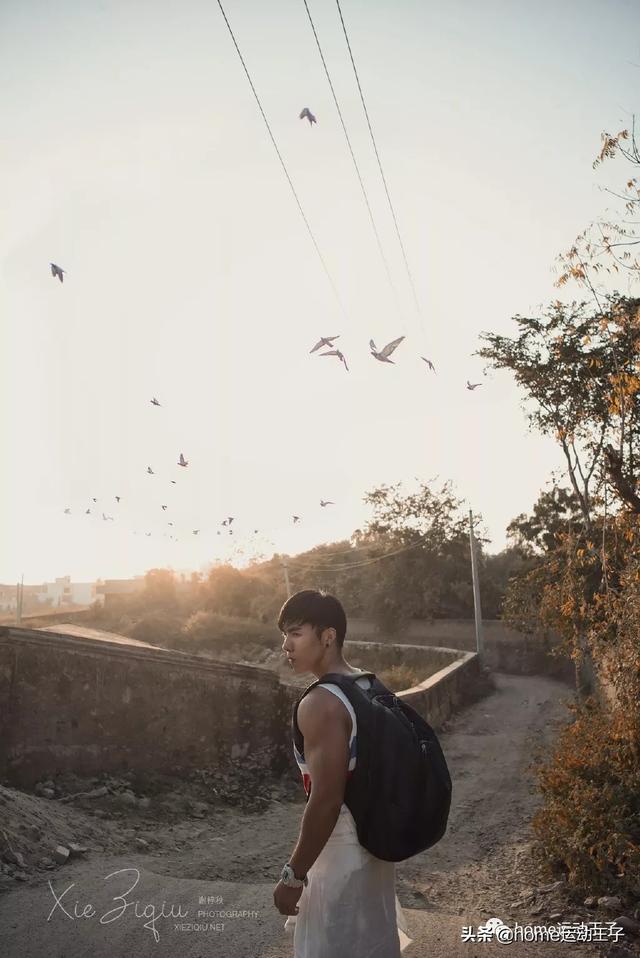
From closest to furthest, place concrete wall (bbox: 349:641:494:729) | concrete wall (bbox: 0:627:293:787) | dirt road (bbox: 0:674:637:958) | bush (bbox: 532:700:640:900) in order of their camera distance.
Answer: dirt road (bbox: 0:674:637:958)
bush (bbox: 532:700:640:900)
concrete wall (bbox: 0:627:293:787)
concrete wall (bbox: 349:641:494:729)

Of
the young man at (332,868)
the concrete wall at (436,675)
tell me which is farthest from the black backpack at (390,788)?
the concrete wall at (436,675)

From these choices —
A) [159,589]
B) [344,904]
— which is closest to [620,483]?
[344,904]

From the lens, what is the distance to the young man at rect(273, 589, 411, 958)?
6.88 ft

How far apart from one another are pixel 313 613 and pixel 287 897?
0.88m

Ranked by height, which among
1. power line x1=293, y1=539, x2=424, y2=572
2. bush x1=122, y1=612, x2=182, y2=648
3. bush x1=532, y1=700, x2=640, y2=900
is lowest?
bush x1=122, y1=612, x2=182, y2=648

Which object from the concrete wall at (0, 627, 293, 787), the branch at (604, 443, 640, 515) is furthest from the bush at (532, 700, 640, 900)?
the concrete wall at (0, 627, 293, 787)

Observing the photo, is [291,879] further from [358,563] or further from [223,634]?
[358,563]

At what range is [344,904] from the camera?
2.18 metres

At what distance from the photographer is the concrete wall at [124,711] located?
8.12 meters

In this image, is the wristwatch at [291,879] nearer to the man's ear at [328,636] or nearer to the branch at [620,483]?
the man's ear at [328,636]

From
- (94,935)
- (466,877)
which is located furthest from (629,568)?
(94,935)

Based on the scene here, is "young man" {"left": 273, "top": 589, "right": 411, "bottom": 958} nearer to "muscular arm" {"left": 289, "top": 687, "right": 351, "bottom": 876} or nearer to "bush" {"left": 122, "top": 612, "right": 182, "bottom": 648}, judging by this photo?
"muscular arm" {"left": 289, "top": 687, "right": 351, "bottom": 876}

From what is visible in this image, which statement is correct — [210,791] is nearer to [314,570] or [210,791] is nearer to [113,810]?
[113,810]

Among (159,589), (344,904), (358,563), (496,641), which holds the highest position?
(358,563)
